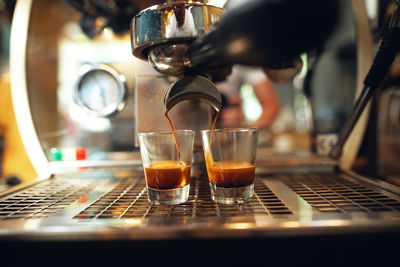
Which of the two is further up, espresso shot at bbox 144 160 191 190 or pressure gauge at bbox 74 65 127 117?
pressure gauge at bbox 74 65 127 117

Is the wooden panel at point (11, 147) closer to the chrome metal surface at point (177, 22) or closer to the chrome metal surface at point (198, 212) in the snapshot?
the chrome metal surface at point (198, 212)

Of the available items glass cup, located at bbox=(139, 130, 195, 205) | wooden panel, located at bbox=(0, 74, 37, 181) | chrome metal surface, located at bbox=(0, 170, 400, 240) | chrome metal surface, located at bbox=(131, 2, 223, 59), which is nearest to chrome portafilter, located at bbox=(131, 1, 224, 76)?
chrome metal surface, located at bbox=(131, 2, 223, 59)

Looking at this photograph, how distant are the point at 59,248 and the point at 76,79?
0.48 m

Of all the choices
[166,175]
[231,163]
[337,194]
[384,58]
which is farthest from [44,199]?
[384,58]

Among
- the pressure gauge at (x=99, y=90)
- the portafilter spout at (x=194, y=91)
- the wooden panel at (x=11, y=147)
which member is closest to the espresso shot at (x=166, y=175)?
the portafilter spout at (x=194, y=91)

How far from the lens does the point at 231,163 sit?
0.44 m

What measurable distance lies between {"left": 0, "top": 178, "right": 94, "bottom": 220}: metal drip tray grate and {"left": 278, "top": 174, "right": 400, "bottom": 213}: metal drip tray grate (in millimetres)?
390

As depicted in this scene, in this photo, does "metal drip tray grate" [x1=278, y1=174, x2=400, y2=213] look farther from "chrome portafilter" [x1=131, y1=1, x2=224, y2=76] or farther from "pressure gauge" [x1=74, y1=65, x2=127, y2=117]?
"pressure gauge" [x1=74, y1=65, x2=127, y2=117]

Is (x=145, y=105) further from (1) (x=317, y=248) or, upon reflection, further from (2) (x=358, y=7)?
(2) (x=358, y=7)

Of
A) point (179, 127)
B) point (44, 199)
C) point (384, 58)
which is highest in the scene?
point (384, 58)

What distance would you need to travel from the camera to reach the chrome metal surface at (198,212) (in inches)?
12.5

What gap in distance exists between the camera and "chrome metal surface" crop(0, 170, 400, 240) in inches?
12.5

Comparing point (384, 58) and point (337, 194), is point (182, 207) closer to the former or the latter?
point (337, 194)

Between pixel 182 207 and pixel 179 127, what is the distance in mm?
214
